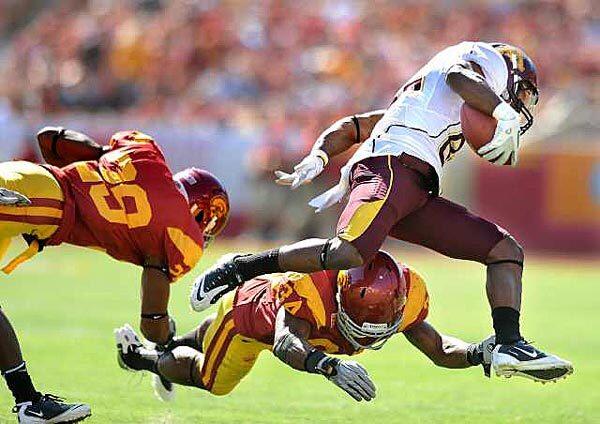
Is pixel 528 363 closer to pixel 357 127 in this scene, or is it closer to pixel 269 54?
pixel 357 127

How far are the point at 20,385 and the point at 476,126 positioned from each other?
2217 millimetres

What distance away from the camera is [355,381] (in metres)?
4.73

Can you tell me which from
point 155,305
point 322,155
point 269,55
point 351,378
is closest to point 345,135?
point 322,155

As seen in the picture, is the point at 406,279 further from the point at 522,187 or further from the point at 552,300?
the point at 522,187

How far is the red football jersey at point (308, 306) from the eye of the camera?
207 inches

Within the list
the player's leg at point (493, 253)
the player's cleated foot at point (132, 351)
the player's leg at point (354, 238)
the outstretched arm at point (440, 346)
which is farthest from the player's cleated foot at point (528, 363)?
the player's cleated foot at point (132, 351)

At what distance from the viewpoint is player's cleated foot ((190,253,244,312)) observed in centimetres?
559

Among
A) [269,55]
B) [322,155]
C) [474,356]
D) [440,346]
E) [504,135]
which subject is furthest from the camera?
[269,55]

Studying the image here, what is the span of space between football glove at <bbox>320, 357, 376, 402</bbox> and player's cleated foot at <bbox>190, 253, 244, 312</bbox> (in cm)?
93

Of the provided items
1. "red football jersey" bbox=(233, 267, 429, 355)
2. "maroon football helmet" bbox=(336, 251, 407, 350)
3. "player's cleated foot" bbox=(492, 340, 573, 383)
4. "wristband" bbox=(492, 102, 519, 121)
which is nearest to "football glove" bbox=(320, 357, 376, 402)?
"maroon football helmet" bbox=(336, 251, 407, 350)

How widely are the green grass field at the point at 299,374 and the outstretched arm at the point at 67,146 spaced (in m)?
1.17

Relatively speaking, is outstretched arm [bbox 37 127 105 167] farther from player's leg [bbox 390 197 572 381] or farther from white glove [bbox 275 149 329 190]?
player's leg [bbox 390 197 572 381]

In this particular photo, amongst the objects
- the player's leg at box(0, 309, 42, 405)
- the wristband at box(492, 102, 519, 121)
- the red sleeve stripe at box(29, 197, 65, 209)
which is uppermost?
the wristband at box(492, 102, 519, 121)

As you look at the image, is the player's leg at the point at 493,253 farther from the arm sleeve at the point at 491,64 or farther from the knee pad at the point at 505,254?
the arm sleeve at the point at 491,64
